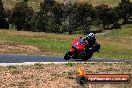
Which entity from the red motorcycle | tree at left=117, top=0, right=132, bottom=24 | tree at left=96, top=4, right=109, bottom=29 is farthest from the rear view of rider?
tree at left=117, top=0, right=132, bottom=24

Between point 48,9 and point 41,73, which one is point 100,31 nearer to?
point 48,9

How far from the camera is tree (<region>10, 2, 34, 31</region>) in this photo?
131663 millimetres

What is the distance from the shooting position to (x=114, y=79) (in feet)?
48.4

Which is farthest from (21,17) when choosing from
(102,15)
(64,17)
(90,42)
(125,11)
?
(90,42)

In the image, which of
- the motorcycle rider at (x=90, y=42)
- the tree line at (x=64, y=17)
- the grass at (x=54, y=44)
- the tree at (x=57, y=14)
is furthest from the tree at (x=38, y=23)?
the motorcycle rider at (x=90, y=42)

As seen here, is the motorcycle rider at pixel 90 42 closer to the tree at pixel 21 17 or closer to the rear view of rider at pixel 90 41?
the rear view of rider at pixel 90 41

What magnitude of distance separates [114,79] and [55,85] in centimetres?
300

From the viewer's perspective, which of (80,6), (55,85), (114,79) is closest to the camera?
(114,79)

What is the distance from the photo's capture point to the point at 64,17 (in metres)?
152

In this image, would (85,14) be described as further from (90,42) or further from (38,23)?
(90,42)

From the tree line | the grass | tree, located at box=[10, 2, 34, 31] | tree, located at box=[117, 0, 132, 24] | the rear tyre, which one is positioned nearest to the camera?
the rear tyre

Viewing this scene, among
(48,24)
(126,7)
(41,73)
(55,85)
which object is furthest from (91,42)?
(126,7)

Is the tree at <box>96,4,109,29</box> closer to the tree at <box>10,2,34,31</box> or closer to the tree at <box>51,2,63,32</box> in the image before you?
the tree at <box>51,2,63,32</box>

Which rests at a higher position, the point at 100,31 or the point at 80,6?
the point at 80,6
